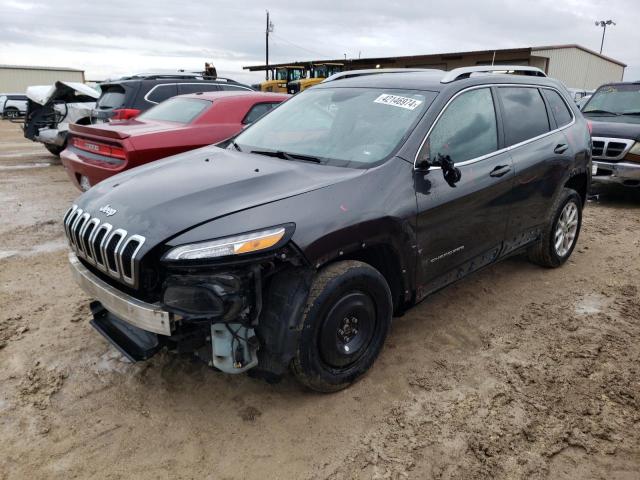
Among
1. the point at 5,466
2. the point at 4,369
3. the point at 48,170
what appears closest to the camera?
the point at 5,466

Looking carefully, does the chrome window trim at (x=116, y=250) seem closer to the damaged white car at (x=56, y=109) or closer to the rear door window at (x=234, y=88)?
the rear door window at (x=234, y=88)

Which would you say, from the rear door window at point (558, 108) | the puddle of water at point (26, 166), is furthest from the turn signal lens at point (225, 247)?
the puddle of water at point (26, 166)

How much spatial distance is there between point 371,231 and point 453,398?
1100 millimetres

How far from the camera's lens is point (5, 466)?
7.77ft

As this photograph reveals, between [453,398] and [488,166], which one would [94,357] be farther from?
[488,166]

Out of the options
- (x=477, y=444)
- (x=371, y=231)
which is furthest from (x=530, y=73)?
(x=477, y=444)

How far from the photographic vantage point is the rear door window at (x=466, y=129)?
10.5 feet

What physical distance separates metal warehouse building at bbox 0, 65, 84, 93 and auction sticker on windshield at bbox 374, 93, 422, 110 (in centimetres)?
5224

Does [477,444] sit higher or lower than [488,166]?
lower

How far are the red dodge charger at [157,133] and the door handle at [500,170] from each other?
3.38 metres

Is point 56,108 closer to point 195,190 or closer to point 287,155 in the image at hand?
point 287,155

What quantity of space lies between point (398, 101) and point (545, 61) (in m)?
31.4

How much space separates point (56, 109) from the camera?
1064 cm

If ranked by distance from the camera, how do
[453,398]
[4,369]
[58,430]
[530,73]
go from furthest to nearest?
[530,73] → [4,369] → [453,398] → [58,430]
